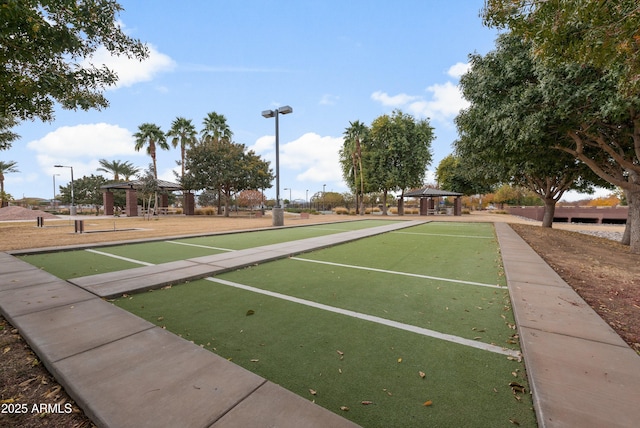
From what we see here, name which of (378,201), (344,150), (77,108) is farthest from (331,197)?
(77,108)

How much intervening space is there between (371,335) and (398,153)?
1325 inches

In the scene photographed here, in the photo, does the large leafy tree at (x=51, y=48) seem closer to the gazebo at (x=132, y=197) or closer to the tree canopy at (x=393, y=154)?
the gazebo at (x=132, y=197)

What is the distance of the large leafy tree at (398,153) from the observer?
33.5 m

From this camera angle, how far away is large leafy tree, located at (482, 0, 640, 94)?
14.2 ft

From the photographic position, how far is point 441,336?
3.03 metres

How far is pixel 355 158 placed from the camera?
3766 cm

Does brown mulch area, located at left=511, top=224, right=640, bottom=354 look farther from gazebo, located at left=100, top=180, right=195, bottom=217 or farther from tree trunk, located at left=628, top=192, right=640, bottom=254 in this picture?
gazebo, located at left=100, top=180, right=195, bottom=217

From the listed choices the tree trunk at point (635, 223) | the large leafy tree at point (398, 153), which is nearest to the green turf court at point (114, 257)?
the tree trunk at point (635, 223)

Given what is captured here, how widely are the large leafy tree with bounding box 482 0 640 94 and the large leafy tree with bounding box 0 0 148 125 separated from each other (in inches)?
288

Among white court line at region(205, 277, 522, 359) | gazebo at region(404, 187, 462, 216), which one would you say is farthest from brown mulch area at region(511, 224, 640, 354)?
gazebo at region(404, 187, 462, 216)

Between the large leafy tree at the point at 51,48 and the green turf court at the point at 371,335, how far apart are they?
4.35 metres

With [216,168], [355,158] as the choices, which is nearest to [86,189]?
[216,168]

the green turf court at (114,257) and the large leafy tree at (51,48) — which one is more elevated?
the large leafy tree at (51,48)

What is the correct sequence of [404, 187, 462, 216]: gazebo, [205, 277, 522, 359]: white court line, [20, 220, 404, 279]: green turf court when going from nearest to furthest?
[205, 277, 522, 359]: white court line → [20, 220, 404, 279]: green turf court → [404, 187, 462, 216]: gazebo
